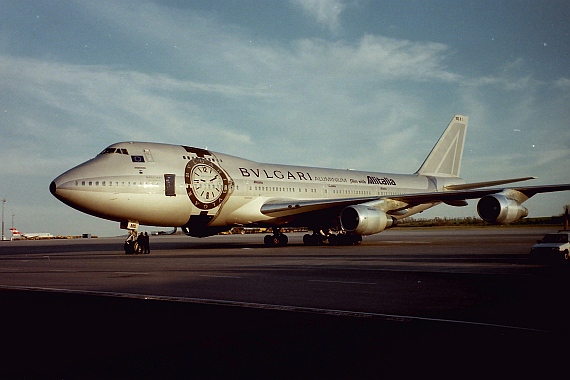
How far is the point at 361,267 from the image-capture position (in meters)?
14.2

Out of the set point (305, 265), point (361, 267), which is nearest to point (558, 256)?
point (361, 267)

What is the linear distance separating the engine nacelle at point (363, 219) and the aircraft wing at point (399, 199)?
1.05m

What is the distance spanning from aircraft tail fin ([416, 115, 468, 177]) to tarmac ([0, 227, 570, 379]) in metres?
29.9

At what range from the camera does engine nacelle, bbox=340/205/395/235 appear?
2523 centimetres

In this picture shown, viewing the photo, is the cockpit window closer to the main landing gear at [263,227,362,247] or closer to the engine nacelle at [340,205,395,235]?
the main landing gear at [263,227,362,247]

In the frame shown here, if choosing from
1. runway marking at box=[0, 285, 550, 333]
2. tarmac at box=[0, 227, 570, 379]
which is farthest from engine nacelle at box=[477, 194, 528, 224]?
runway marking at box=[0, 285, 550, 333]

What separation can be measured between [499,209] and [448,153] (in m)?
19.5

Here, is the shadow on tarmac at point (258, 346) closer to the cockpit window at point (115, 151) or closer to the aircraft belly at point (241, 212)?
the cockpit window at point (115, 151)

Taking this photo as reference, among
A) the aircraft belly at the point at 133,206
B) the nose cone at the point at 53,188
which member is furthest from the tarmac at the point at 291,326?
the nose cone at the point at 53,188

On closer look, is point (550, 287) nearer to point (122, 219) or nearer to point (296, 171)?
point (122, 219)

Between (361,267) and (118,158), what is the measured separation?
13.9 m

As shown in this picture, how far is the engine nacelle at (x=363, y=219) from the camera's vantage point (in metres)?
25.2

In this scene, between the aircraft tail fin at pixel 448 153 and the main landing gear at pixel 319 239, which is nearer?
the main landing gear at pixel 319 239

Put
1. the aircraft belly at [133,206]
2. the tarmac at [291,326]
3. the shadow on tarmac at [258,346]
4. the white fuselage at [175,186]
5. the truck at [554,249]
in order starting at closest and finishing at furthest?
the shadow on tarmac at [258,346] → the tarmac at [291,326] → the truck at [554,249] → the aircraft belly at [133,206] → the white fuselage at [175,186]
